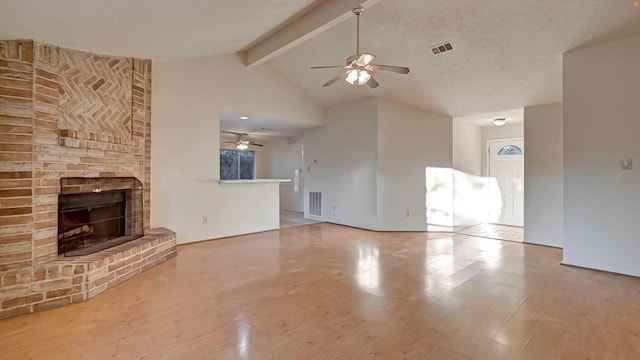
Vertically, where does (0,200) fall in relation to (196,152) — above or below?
below

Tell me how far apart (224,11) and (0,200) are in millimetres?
2919

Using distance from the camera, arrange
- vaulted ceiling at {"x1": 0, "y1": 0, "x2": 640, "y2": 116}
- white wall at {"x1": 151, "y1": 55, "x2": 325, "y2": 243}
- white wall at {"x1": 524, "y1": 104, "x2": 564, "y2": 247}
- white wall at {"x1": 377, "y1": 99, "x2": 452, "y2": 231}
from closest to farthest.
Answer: vaulted ceiling at {"x1": 0, "y1": 0, "x2": 640, "y2": 116}, white wall at {"x1": 151, "y1": 55, "x2": 325, "y2": 243}, white wall at {"x1": 524, "y1": 104, "x2": 564, "y2": 247}, white wall at {"x1": 377, "y1": 99, "x2": 452, "y2": 231}

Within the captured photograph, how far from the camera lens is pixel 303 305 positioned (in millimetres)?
2885

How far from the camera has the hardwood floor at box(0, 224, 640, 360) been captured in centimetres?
215

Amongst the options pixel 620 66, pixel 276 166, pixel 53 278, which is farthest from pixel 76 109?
pixel 276 166

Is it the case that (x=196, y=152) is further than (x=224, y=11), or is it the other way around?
(x=196, y=152)

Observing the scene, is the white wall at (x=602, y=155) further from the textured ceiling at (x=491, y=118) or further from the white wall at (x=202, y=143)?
the white wall at (x=202, y=143)

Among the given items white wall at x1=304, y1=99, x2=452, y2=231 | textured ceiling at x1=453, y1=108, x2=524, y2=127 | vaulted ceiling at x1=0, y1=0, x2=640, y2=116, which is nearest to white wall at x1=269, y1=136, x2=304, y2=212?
white wall at x1=304, y1=99, x2=452, y2=231

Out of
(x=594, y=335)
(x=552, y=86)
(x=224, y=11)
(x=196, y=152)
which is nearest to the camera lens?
(x=594, y=335)

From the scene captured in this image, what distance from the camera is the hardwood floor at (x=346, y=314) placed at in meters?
2.15

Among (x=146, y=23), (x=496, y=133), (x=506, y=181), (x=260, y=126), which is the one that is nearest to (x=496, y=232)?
(x=506, y=181)

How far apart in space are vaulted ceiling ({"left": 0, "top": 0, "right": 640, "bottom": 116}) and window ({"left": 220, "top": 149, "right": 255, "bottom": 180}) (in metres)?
4.98

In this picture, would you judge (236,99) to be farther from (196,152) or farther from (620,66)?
(620,66)

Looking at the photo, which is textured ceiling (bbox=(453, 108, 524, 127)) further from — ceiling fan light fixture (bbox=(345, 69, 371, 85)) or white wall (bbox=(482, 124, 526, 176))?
ceiling fan light fixture (bbox=(345, 69, 371, 85))
